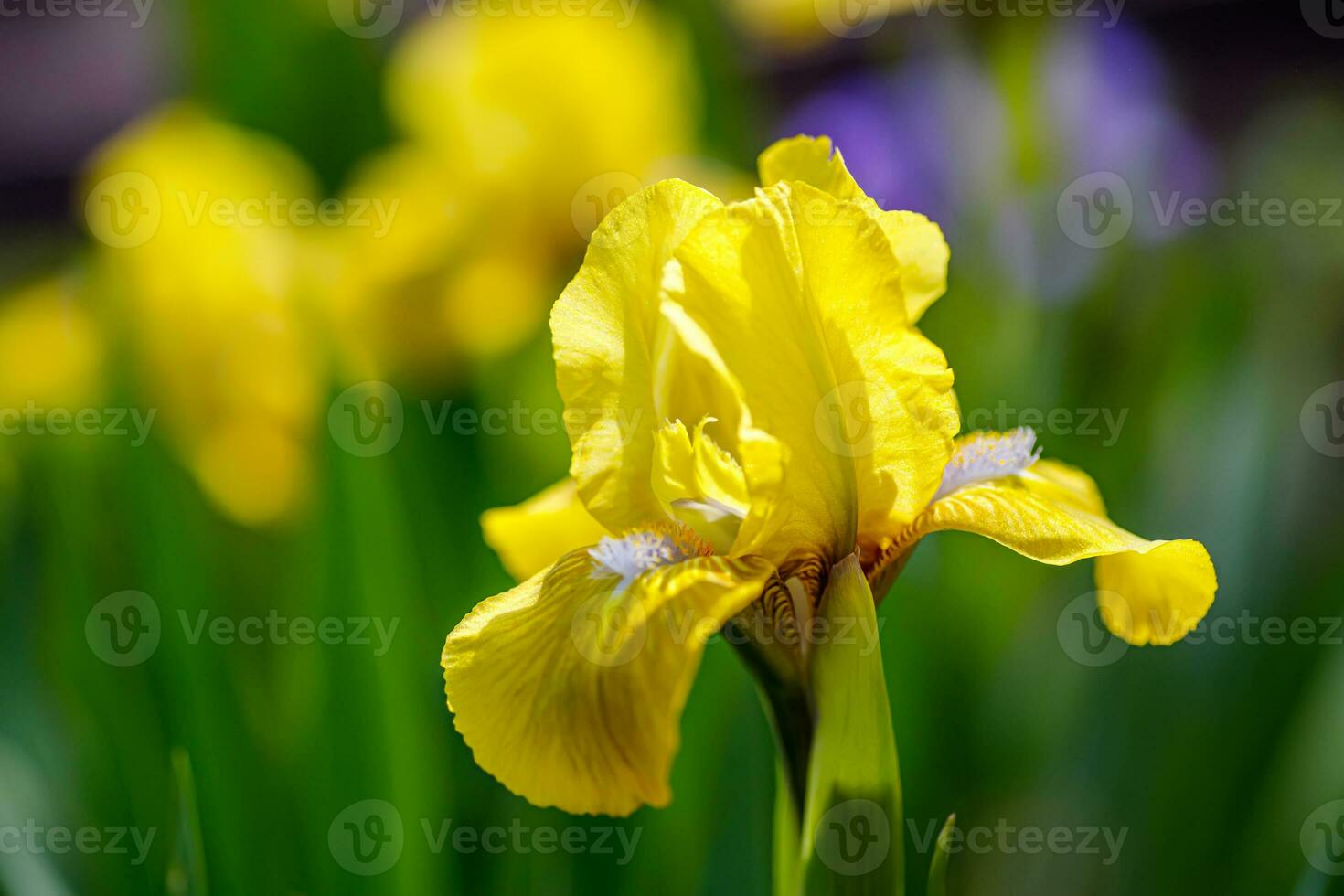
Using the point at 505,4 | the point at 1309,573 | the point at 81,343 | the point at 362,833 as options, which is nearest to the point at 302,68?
the point at 505,4

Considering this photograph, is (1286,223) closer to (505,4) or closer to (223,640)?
(505,4)

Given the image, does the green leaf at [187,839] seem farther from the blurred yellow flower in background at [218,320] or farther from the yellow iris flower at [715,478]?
the blurred yellow flower in background at [218,320]
